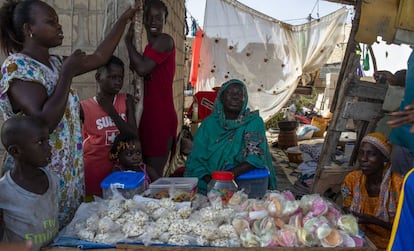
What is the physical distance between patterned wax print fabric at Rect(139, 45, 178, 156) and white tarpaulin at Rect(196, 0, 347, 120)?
6.78 meters

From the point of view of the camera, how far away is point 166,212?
174 cm

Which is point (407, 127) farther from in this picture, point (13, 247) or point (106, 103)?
point (13, 247)

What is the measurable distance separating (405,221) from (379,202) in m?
Result: 1.18

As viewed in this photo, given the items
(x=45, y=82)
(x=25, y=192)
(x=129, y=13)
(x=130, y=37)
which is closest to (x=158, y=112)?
(x=130, y=37)

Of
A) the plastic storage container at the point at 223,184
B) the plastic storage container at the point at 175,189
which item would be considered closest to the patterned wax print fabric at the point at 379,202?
the plastic storage container at the point at 223,184

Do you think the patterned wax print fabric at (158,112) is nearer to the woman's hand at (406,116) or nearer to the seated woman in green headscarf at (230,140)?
the seated woman in green headscarf at (230,140)

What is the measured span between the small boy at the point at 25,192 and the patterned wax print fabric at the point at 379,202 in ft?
6.25

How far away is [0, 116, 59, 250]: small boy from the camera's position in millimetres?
1562

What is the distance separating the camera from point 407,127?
2.57 meters

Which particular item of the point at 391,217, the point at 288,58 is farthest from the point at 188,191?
the point at 288,58

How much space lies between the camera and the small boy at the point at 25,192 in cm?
156

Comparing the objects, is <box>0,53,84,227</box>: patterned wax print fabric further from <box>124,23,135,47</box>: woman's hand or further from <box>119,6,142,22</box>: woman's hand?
<box>124,23,135,47</box>: woman's hand

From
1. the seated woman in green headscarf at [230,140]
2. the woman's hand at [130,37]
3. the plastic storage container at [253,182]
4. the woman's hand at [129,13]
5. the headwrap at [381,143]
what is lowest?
the plastic storage container at [253,182]

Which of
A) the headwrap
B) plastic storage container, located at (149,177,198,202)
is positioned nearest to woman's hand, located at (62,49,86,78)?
plastic storage container, located at (149,177,198,202)
